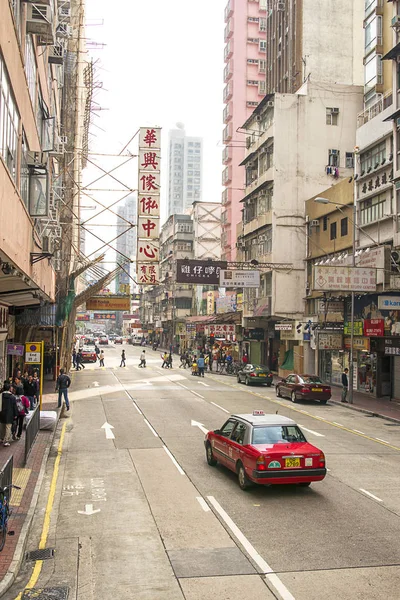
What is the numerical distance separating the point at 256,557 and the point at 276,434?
4.55 metres

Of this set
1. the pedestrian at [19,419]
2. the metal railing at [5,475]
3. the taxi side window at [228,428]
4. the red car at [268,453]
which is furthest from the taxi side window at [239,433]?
the pedestrian at [19,419]

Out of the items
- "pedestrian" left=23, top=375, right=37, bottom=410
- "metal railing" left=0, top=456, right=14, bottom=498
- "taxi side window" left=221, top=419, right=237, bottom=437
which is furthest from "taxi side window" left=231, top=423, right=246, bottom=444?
"pedestrian" left=23, top=375, right=37, bottom=410

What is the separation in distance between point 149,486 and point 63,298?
2731cm

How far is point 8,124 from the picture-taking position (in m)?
13.2

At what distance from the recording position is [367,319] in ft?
Answer: 112

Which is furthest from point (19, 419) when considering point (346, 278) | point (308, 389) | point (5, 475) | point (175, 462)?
point (346, 278)

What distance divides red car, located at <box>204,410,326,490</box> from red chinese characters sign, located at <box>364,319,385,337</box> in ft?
60.2

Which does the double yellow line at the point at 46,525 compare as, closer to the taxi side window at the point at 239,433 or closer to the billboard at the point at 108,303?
the taxi side window at the point at 239,433

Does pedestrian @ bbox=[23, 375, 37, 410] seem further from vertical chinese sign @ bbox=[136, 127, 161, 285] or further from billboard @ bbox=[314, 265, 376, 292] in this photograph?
billboard @ bbox=[314, 265, 376, 292]

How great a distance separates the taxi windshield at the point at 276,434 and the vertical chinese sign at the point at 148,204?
636 inches

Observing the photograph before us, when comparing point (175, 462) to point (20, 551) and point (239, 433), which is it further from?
point (20, 551)

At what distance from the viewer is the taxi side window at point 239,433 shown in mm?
13781

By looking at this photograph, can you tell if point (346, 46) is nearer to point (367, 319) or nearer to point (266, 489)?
point (367, 319)

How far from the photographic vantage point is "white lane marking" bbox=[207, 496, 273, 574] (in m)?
8.77
